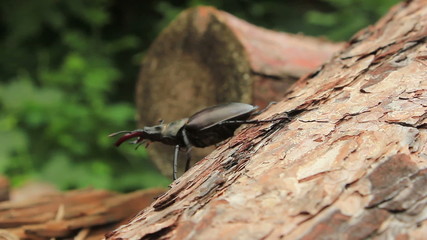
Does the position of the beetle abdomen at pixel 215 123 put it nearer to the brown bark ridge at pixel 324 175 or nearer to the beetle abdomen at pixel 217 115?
the beetle abdomen at pixel 217 115

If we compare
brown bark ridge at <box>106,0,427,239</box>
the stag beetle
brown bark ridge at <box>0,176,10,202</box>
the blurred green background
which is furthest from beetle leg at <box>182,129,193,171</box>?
the blurred green background

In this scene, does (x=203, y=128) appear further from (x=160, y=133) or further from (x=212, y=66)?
(x=212, y=66)

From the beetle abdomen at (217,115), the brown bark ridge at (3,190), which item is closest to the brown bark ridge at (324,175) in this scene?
the beetle abdomen at (217,115)

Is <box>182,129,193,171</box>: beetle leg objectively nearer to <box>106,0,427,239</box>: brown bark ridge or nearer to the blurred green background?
<box>106,0,427,239</box>: brown bark ridge

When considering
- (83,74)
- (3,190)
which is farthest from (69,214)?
(83,74)

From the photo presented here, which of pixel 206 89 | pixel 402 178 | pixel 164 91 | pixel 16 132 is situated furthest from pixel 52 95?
pixel 402 178
